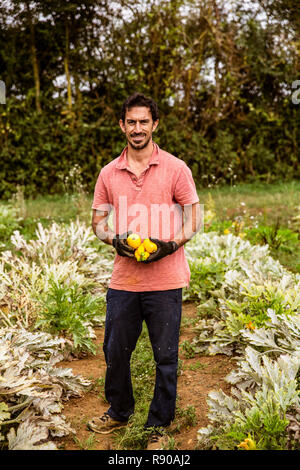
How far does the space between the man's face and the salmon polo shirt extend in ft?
0.36

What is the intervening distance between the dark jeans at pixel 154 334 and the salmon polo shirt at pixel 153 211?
0.07 meters

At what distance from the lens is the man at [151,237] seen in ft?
9.20

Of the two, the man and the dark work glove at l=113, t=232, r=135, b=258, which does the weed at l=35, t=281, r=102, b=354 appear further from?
the dark work glove at l=113, t=232, r=135, b=258

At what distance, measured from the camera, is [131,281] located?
2.81 metres

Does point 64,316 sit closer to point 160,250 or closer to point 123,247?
point 123,247

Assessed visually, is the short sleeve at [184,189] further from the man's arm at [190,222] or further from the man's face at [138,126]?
the man's face at [138,126]

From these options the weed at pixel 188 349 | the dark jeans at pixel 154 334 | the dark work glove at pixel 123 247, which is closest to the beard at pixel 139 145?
the dark work glove at pixel 123 247

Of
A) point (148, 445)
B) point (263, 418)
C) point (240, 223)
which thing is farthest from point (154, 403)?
point (240, 223)

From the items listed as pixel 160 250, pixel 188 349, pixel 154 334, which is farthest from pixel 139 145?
pixel 188 349

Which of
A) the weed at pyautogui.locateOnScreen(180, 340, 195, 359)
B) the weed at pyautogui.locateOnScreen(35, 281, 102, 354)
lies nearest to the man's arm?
the weed at pyautogui.locateOnScreen(35, 281, 102, 354)

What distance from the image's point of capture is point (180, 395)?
359cm
